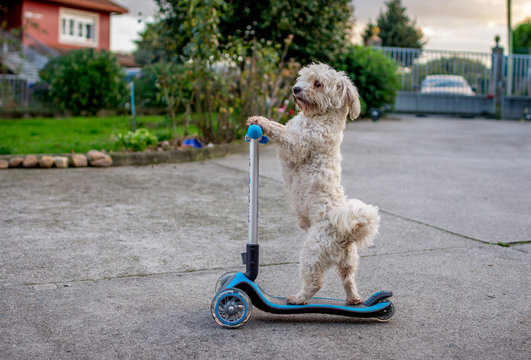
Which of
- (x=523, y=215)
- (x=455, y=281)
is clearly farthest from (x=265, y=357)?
(x=523, y=215)

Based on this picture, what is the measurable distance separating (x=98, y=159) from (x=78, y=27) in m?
22.8

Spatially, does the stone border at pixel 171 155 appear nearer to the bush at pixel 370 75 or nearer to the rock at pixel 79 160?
the rock at pixel 79 160

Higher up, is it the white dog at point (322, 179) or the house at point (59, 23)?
the house at point (59, 23)

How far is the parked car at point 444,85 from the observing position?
2091 cm

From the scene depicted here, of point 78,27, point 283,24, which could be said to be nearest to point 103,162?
point 283,24

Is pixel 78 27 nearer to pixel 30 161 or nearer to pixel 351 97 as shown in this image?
pixel 30 161

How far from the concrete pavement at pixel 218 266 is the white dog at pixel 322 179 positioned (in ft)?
1.14

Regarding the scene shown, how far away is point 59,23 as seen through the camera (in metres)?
27.0

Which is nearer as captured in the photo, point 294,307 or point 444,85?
point 294,307

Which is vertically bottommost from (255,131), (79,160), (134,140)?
(79,160)

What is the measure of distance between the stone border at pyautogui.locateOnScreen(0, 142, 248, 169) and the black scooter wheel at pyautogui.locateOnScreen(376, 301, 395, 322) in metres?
5.59

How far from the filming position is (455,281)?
12.0 ft

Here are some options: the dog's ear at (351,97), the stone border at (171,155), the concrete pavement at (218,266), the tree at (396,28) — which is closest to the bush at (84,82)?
the stone border at (171,155)

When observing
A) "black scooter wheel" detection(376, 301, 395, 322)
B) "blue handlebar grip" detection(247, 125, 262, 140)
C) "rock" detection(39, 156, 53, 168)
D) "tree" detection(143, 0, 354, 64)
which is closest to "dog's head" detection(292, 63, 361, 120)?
"blue handlebar grip" detection(247, 125, 262, 140)
